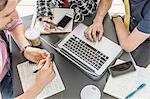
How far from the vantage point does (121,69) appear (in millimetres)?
1271

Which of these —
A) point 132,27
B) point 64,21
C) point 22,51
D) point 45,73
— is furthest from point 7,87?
point 132,27

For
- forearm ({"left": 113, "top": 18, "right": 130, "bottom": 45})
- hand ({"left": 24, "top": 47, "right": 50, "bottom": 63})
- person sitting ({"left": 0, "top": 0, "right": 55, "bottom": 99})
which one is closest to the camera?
person sitting ({"left": 0, "top": 0, "right": 55, "bottom": 99})

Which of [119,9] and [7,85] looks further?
[119,9]

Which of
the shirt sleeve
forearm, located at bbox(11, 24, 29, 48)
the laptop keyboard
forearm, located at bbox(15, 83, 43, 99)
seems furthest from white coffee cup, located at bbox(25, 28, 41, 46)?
the shirt sleeve

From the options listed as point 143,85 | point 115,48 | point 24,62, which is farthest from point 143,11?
point 24,62

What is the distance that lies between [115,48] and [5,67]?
1.76 ft

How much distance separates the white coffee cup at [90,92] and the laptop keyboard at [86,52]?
109 millimetres

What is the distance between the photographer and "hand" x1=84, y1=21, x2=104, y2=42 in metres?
1.36

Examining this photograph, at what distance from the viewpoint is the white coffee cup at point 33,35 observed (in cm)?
131

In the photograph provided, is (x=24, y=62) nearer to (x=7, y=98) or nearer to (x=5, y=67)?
(x=5, y=67)

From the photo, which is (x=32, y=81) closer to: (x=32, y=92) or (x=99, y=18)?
(x=32, y=92)

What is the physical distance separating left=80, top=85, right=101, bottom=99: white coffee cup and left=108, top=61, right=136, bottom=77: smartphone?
0.38ft

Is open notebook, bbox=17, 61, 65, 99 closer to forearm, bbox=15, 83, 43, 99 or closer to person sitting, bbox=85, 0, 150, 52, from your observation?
forearm, bbox=15, 83, 43, 99

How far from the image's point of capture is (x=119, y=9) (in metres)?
2.36
